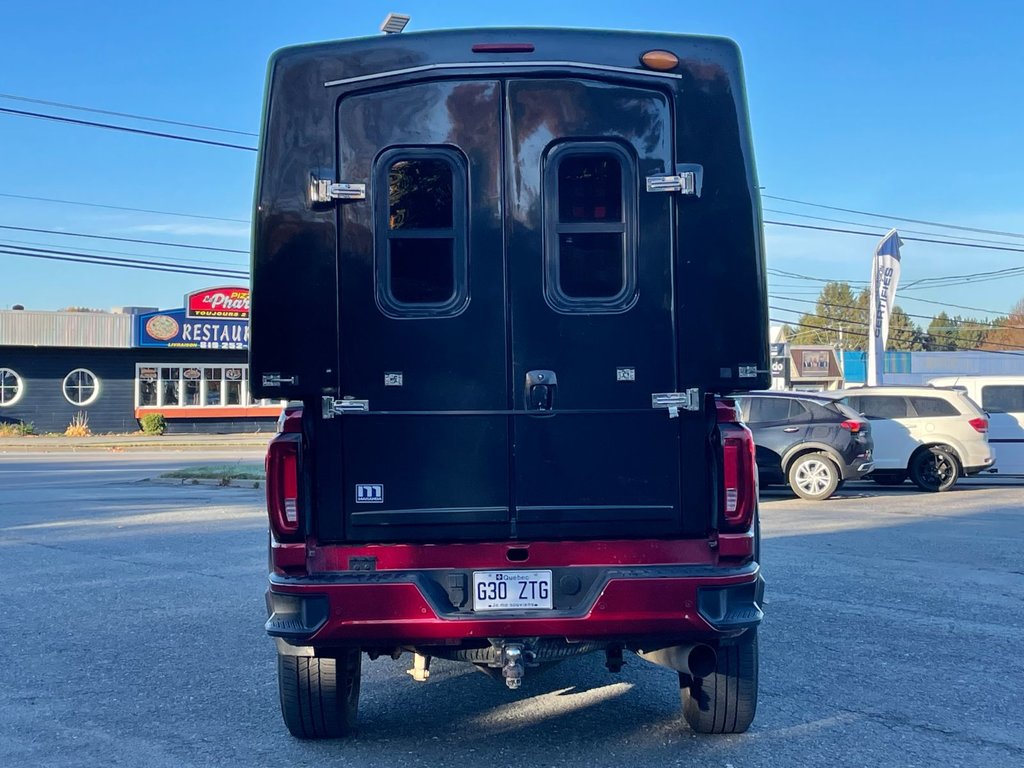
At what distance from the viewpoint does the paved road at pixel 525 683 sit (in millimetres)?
4902

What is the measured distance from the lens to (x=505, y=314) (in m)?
4.61

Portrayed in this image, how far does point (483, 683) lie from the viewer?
616 cm

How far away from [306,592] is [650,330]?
5.91ft

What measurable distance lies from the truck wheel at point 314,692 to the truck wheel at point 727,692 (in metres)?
1.57

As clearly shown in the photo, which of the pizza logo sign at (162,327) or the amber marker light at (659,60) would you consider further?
the pizza logo sign at (162,327)

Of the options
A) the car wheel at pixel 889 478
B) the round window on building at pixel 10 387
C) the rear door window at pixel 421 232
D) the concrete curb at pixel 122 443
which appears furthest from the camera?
the round window on building at pixel 10 387

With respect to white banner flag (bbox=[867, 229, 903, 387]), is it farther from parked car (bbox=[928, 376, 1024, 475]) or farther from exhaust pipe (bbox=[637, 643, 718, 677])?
exhaust pipe (bbox=[637, 643, 718, 677])

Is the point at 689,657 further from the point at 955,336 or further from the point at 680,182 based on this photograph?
the point at 955,336

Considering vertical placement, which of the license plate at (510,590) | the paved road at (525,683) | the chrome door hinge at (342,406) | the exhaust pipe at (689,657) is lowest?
the paved road at (525,683)

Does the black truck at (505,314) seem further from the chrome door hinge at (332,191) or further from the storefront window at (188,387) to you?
the storefront window at (188,387)

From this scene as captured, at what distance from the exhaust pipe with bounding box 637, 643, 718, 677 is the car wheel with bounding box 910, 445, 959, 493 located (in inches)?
550

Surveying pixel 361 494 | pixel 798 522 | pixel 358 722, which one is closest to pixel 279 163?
pixel 361 494

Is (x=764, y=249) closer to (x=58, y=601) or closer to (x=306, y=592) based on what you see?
(x=306, y=592)

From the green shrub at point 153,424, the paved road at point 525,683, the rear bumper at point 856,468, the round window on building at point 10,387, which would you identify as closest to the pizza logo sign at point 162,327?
the green shrub at point 153,424
